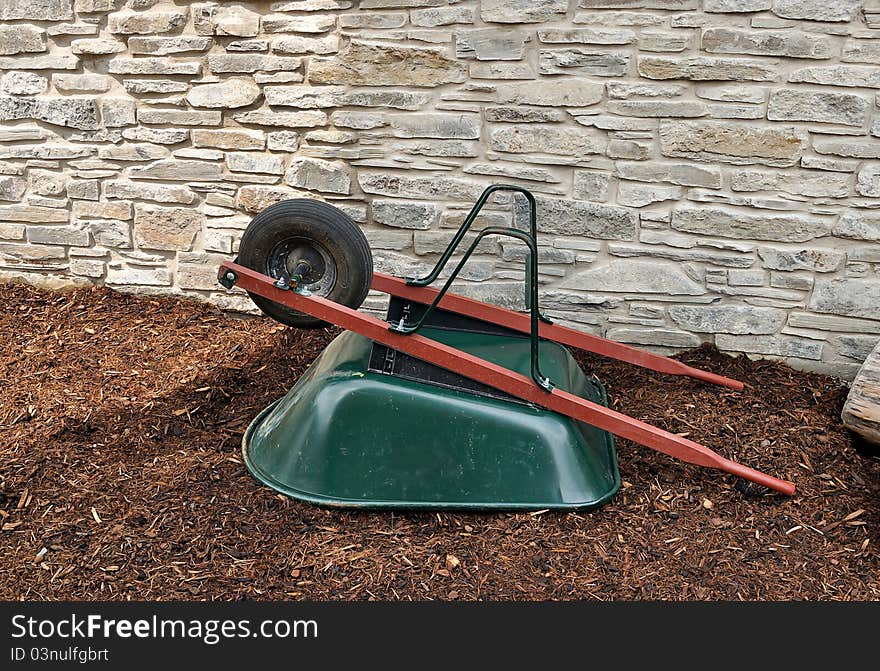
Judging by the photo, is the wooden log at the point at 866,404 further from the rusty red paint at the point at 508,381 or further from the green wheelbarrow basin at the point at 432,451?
the green wheelbarrow basin at the point at 432,451

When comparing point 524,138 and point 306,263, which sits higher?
point 524,138

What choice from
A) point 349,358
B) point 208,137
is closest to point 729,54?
point 349,358

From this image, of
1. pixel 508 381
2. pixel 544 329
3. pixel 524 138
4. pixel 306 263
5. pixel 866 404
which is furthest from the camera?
pixel 524 138

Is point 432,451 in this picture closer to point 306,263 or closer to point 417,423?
point 417,423

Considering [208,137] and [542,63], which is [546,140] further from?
[208,137]

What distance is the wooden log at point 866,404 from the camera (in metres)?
3.31

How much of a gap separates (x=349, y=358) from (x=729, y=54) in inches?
85.0

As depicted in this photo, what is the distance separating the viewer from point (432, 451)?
2.86 meters

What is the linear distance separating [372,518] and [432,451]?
0.31m

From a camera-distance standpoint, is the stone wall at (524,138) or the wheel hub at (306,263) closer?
the wheel hub at (306,263)

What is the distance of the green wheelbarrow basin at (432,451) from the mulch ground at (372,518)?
0.07 meters

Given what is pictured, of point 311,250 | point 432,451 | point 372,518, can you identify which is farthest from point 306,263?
point 372,518

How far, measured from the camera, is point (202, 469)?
3.15 m

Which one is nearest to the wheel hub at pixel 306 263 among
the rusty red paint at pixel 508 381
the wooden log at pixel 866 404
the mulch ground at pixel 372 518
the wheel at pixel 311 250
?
the wheel at pixel 311 250
